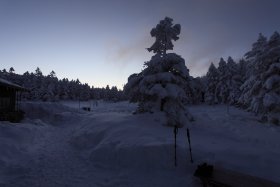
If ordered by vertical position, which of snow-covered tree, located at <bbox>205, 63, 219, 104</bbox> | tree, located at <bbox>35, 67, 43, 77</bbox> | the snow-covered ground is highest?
tree, located at <bbox>35, 67, 43, 77</bbox>

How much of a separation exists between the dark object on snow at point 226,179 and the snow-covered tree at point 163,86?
9.79 m

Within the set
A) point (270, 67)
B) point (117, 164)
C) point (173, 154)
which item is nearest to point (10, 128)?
point (117, 164)

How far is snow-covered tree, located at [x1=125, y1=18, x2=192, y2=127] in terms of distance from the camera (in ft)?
63.3

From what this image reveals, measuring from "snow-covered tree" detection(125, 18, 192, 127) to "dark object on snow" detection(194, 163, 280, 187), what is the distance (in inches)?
385

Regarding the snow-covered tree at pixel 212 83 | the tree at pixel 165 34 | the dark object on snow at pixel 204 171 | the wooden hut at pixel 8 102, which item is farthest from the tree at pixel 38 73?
the dark object on snow at pixel 204 171

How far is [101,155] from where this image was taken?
12477 mm

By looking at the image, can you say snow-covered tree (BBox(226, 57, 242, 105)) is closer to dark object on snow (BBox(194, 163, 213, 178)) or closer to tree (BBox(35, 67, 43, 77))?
dark object on snow (BBox(194, 163, 213, 178))

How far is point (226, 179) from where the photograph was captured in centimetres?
820

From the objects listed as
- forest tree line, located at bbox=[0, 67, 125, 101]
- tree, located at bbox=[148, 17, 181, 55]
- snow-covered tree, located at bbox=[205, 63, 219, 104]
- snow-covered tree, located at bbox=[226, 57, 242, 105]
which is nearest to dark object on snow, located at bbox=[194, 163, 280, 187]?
tree, located at bbox=[148, 17, 181, 55]

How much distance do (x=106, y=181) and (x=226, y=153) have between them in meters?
5.14

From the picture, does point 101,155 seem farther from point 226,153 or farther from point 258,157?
point 258,157

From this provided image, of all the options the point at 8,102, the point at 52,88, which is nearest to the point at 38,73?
the point at 52,88

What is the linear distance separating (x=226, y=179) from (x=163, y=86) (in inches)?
502

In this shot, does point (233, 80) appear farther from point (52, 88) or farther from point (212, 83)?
point (52, 88)
